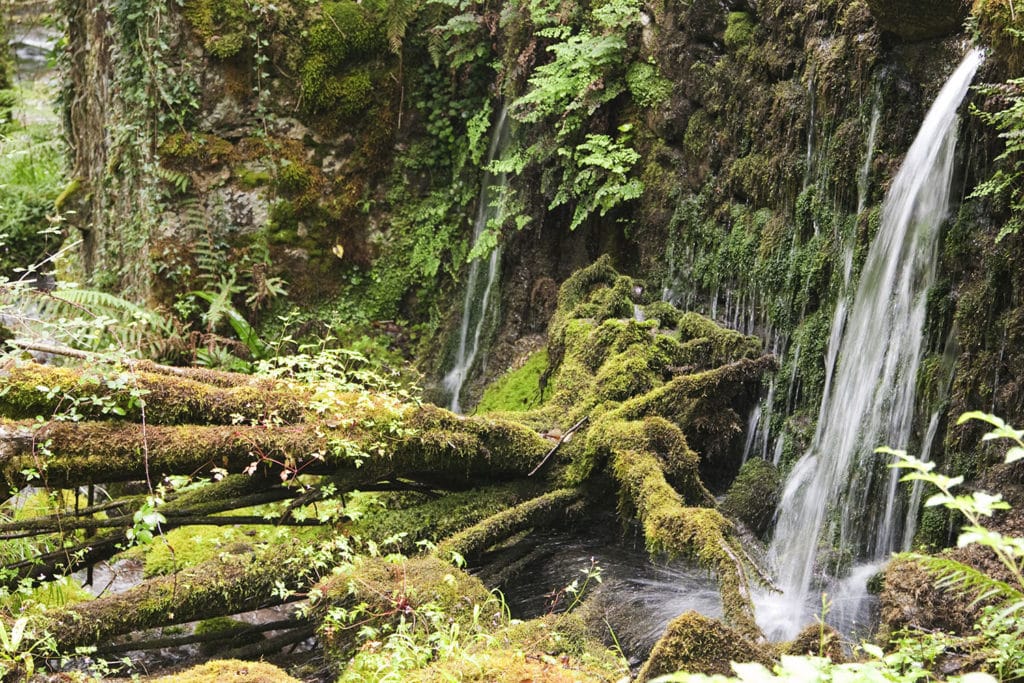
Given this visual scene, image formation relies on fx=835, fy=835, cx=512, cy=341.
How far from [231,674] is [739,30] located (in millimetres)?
6803

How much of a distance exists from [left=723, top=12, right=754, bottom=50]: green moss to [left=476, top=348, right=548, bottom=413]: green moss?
3440 mm

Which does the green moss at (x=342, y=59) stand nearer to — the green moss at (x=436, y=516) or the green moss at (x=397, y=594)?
the green moss at (x=436, y=516)

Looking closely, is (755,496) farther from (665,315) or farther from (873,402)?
(665,315)

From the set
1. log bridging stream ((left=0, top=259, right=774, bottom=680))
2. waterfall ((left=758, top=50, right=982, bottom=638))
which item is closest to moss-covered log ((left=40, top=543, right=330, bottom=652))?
log bridging stream ((left=0, top=259, right=774, bottom=680))

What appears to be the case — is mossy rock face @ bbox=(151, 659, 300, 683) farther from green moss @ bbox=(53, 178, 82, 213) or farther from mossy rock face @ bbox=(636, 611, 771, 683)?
green moss @ bbox=(53, 178, 82, 213)

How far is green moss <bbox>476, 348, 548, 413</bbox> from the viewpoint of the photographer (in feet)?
27.2

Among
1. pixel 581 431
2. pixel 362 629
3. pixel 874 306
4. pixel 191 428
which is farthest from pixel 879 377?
pixel 191 428

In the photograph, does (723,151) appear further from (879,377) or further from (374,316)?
(374,316)

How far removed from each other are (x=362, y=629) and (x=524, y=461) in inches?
68.8

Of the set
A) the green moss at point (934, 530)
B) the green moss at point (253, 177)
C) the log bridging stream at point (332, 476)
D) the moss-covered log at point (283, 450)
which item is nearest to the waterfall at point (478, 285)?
the green moss at point (253, 177)

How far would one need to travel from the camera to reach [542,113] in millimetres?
8484

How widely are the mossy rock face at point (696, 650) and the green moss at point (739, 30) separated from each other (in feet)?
19.3

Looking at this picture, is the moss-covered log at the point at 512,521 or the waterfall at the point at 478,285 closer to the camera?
the moss-covered log at the point at 512,521

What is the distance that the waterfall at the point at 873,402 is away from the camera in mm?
5379
